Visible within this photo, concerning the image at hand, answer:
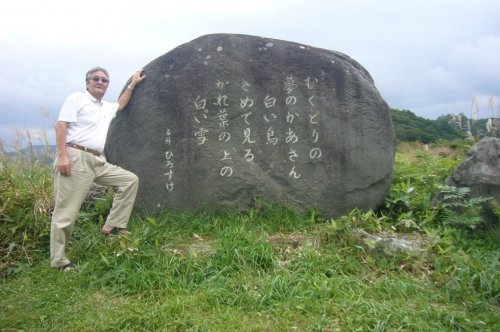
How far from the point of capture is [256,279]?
381cm

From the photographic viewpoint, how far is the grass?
328 centimetres

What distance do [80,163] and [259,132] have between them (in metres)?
1.99

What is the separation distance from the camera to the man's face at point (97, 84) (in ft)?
14.9

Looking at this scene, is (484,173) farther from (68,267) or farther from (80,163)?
(68,267)

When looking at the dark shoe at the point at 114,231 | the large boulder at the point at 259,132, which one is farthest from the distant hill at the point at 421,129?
the dark shoe at the point at 114,231

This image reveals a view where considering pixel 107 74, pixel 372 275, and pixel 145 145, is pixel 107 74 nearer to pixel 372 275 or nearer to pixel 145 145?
pixel 145 145

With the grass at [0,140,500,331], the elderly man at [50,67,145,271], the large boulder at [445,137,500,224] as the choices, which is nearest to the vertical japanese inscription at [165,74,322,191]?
the grass at [0,140,500,331]

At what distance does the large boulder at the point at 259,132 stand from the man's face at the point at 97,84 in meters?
0.89

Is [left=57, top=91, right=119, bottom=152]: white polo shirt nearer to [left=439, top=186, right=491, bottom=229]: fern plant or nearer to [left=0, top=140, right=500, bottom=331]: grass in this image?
[left=0, top=140, right=500, bottom=331]: grass

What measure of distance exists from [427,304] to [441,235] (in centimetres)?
142

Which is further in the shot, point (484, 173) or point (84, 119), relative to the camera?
point (484, 173)

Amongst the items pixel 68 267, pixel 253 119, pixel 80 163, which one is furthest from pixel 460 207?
Answer: pixel 68 267

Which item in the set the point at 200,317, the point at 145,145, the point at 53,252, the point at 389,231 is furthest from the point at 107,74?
the point at 389,231

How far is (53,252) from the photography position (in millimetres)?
4348
